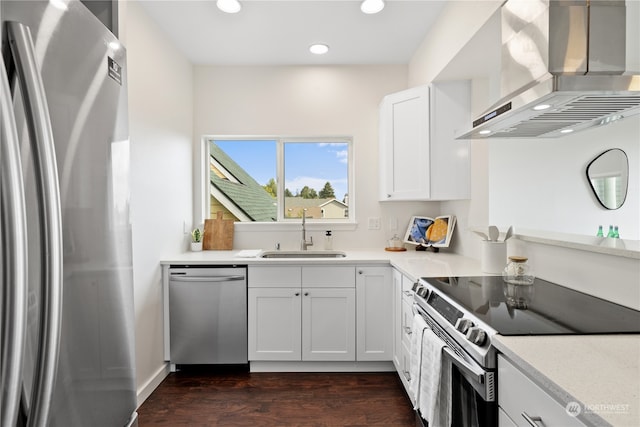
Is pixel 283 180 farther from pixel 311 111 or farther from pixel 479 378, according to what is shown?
pixel 479 378

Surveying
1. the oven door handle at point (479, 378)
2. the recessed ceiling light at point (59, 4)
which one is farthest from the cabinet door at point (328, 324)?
the recessed ceiling light at point (59, 4)

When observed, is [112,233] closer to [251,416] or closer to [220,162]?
[251,416]

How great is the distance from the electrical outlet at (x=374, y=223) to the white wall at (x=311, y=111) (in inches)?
1.2

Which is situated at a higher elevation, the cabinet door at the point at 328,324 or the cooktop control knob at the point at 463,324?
the cooktop control knob at the point at 463,324

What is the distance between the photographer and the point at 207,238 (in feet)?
10.4

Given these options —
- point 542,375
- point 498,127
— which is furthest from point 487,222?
point 542,375

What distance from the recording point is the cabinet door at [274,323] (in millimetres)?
2580

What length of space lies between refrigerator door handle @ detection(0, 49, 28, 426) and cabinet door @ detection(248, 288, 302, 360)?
2001mm

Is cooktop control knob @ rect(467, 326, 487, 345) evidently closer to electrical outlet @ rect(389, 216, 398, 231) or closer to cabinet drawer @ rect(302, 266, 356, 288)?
cabinet drawer @ rect(302, 266, 356, 288)

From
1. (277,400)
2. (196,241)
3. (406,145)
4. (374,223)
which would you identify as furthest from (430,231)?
(196,241)

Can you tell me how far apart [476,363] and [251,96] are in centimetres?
287

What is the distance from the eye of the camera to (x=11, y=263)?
0.59m

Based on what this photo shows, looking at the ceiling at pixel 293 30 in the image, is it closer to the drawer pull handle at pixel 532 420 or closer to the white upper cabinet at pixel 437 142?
the white upper cabinet at pixel 437 142

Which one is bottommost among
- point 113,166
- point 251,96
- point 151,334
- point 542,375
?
point 151,334
